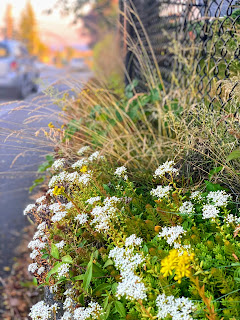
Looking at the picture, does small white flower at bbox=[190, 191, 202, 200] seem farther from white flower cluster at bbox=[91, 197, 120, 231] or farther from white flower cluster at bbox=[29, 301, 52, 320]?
white flower cluster at bbox=[29, 301, 52, 320]

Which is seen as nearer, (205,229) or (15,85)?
(205,229)

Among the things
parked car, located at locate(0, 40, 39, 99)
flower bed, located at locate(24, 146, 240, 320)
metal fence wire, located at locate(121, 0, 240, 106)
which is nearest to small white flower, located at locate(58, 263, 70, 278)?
flower bed, located at locate(24, 146, 240, 320)

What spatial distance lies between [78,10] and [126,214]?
11.0m

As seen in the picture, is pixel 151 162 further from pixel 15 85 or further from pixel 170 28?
pixel 15 85

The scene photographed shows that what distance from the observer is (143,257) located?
1337 millimetres

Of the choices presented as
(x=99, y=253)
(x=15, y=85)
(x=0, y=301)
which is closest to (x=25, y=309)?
(x=0, y=301)

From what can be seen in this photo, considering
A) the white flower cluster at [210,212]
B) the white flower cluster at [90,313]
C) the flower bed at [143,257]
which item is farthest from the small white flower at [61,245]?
the white flower cluster at [210,212]

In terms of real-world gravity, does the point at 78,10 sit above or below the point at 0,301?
above

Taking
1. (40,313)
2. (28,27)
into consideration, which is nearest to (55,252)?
(40,313)

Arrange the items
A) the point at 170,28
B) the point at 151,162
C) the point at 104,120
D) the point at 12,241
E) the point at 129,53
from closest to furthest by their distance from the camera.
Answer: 1. the point at 151,162
2. the point at 104,120
3. the point at 12,241
4. the point at 170,28
5. the point at 129,53

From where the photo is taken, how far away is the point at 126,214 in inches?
72.9

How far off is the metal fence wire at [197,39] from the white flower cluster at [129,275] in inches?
49.9

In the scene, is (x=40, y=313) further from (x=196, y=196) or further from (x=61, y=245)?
(x=196, y=196)

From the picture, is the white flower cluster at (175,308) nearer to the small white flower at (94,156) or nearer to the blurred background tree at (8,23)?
the small white flower at (94,156)
